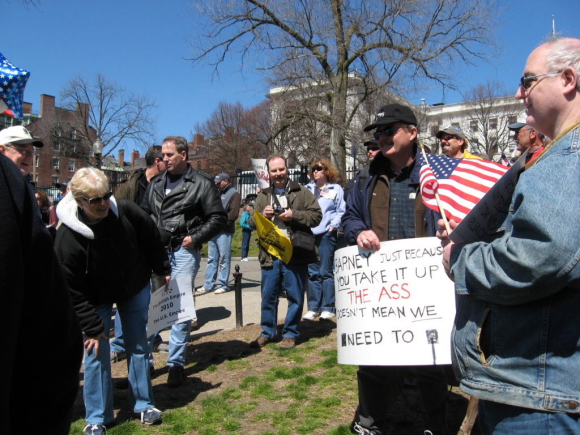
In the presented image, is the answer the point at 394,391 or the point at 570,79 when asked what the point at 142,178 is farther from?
the point at 570,79

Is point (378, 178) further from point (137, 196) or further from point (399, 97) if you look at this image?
point (399, 97)

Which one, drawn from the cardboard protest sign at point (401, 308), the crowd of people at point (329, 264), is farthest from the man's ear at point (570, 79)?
the cardboard protest sign at point (401, 308)

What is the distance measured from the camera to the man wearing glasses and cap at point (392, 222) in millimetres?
3586

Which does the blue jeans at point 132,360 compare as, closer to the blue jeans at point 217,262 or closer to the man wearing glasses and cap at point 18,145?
the man wearing glasses and cap at point 18,145

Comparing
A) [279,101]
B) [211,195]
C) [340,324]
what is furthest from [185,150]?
[279,101]

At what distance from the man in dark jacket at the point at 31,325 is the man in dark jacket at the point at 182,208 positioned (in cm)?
410

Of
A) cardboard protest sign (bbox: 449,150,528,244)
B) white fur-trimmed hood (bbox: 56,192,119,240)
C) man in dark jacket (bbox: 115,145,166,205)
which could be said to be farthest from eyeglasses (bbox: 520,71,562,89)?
man in dark jacket (bbox: 115,145,166,205)

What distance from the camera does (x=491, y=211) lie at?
79.7 inches

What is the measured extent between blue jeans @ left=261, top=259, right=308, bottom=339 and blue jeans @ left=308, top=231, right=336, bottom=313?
1.38 m

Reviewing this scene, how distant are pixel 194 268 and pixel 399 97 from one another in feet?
52.2

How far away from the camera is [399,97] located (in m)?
19.9

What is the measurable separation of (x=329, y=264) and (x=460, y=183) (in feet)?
17.4

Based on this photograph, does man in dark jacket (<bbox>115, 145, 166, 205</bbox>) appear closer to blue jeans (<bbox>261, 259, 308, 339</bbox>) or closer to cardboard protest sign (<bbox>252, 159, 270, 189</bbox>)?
cardboard protest sign (<bbox>252, 159, 270, 189</bbox>)

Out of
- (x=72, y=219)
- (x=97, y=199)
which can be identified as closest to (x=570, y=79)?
(x=97, y=199)
